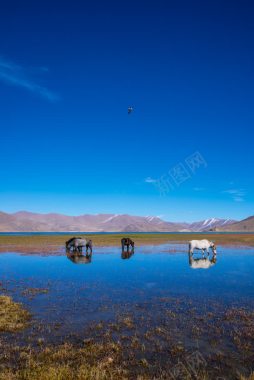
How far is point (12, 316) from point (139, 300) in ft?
20.9

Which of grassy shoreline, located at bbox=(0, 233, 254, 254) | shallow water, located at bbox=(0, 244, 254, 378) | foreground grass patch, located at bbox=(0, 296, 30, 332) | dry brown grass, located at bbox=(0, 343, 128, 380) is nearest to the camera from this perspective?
dry brown grass, located at bbox=(0, 343, 128, 380)

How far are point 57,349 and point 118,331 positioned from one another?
2628mm

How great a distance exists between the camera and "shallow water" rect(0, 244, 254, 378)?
11.1 m

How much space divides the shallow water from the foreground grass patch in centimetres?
47

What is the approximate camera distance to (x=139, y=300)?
16.0m

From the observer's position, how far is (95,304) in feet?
49.8

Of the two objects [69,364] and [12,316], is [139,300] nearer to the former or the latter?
[12,316]

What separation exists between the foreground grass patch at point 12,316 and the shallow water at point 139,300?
47cm

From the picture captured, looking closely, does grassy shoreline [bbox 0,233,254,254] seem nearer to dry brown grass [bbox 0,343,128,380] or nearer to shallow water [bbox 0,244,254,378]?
shallow water [bbox 0,244,254,378]

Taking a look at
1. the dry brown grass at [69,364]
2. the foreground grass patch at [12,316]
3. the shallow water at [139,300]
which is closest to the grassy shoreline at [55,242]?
the shallow water at [139,300]

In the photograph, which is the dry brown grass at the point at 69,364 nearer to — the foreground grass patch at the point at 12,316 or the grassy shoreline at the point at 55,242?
the foreground grass patch at the point at 12,316

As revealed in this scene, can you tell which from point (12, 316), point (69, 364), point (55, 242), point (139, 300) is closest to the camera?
point (69, 364)

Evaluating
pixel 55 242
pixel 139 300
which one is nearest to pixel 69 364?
pixel 139 300

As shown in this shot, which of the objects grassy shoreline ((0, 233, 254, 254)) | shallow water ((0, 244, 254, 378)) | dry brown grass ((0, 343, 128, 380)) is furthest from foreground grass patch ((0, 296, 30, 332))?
grassy shoreline ((0, 233, 254, 254))
